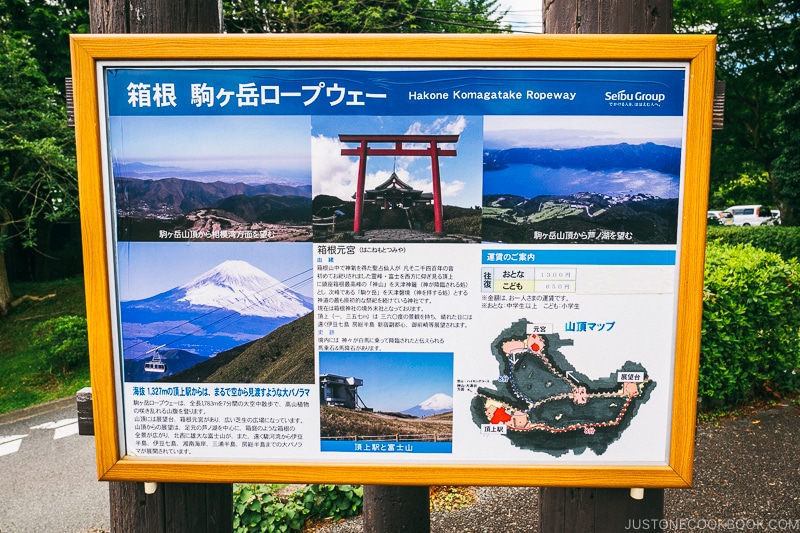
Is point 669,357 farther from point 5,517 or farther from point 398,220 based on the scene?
point 5,517

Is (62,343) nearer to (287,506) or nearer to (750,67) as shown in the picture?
(287,506)

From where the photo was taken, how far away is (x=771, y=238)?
13375 millimetres

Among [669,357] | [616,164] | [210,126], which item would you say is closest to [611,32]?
[616,164]

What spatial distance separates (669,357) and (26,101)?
10729 mm

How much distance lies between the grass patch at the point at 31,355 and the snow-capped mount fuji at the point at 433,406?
8.32 m

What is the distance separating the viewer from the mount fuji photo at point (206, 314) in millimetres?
1573

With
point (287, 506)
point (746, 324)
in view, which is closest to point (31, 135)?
point (287, 506)

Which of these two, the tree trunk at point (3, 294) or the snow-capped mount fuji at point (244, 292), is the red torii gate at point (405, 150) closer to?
the snow-capped mount fuji at point (244, 292)


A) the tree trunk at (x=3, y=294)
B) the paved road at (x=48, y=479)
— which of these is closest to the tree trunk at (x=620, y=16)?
the paved road at (x=48, y=479)

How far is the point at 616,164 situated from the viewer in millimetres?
1534

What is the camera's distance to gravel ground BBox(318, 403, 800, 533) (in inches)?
145

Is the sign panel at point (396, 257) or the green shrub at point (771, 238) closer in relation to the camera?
the sign panel at point (396, 257)

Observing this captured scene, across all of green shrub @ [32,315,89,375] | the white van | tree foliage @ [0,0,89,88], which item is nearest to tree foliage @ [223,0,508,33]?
tree foliage @ [0,0,89,88]

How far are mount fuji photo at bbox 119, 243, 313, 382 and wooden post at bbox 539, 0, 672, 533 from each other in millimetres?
1229
